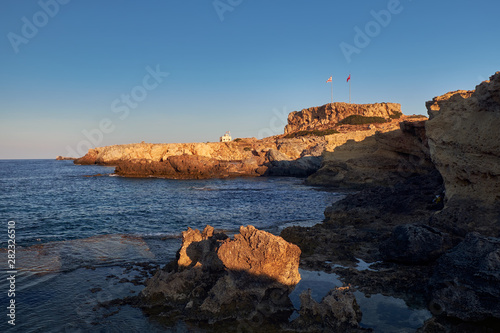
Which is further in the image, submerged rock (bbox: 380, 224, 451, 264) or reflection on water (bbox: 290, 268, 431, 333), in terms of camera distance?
submerged rock (bbox: 380, 224, 451, 264)

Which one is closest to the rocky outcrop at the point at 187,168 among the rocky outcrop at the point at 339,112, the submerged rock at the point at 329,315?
the submerged rock at the point at 329,315

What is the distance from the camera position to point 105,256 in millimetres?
13703

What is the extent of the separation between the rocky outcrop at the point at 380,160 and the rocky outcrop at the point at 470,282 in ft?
92.6

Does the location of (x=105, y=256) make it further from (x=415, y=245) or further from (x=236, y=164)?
(x=236, y=164)

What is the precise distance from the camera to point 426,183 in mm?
23203

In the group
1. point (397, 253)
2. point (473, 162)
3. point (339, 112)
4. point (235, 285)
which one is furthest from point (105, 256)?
point (339, 112)

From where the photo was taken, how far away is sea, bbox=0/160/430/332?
8133 millimetres

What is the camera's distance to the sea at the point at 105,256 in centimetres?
813

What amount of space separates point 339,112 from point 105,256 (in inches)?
4961

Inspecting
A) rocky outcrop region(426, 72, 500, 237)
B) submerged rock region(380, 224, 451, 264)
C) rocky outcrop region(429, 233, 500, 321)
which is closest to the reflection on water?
rocky outcrop region(429, 233, 500, 321)

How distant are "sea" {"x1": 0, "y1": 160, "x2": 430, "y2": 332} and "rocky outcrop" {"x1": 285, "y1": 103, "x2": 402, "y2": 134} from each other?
345 ft

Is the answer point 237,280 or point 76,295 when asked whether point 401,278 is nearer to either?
point 237,280

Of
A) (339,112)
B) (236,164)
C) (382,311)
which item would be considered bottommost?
(382,311)

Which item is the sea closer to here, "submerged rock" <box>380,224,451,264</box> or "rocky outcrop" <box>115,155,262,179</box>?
"submerged rock" <box>380,224,451,264</box>
